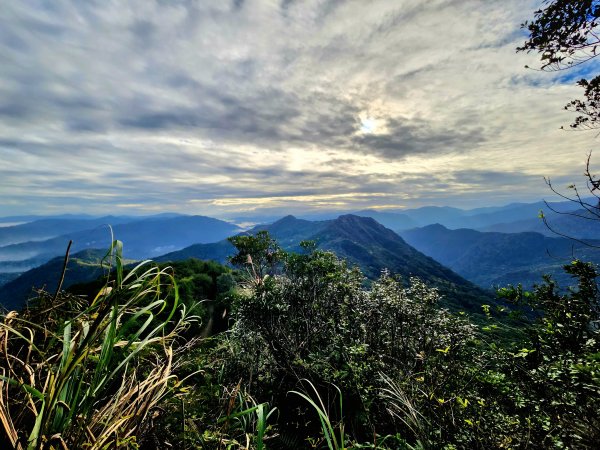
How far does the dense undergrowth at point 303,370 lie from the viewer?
181cm

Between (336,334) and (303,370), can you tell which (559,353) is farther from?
(336,334)

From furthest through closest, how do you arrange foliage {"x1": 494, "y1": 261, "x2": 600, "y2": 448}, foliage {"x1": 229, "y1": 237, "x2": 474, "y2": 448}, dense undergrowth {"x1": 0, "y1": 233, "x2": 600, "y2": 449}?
foliage {"x1": 229, "y1": 237, "x2": 474, "y2": 448} < foliage {"x1": 494, "y1": 261, "x2": 600, "y2": 448} < dense undergrowth {"x1": 0, "y1": 233, "x2": 600, "y2": 449}

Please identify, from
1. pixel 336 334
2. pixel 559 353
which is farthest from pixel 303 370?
pixel 559 353

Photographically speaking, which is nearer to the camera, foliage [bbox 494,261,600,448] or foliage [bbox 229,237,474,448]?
foliage [bbox 494,261,600,448]

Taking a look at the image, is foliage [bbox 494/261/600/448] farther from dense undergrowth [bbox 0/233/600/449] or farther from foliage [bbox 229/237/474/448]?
foliage [bbox 229/237/474/448]

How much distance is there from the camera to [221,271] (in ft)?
98.3

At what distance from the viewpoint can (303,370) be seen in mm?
6727

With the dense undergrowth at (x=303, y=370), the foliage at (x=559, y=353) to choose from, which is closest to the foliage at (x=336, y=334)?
the dense undergrowth at (x=303, y=370)

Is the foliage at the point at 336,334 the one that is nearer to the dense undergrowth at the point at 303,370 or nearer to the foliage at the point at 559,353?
the dense undergrowth at the point at 303,370

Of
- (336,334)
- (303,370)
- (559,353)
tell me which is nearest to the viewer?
(559,353)

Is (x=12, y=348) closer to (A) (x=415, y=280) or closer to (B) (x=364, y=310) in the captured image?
(B) (x=364, y=310)

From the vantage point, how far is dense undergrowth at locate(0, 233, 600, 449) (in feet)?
5.94

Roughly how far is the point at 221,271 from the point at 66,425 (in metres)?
29.4

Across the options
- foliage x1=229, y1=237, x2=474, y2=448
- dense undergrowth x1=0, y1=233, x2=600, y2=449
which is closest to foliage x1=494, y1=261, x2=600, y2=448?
dense undergrowth x1=0, y1=233, x2=600, y2=449
